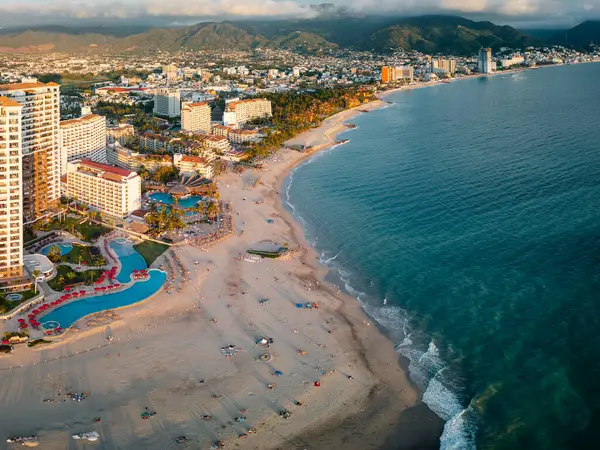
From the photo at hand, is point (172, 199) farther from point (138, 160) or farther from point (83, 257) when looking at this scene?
point (83, 257)

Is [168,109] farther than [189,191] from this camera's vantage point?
Yes

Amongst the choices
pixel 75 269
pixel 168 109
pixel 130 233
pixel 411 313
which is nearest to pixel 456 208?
pixel 411 313

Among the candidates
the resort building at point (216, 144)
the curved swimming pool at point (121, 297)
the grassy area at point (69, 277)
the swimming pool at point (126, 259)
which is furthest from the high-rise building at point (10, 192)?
the resort building at point (216, 144)

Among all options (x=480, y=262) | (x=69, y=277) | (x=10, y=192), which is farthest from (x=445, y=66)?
(x=10, y=192)

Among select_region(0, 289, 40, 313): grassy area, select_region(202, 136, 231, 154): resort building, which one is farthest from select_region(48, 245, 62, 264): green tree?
select_region(202, 136, 231, 154): resort building

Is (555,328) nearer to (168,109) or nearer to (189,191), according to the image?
(189,191)

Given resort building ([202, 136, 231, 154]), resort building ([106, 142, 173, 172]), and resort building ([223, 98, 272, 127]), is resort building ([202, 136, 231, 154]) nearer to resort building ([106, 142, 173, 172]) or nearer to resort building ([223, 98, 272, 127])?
resort building ([106, 142, 173, 172])
